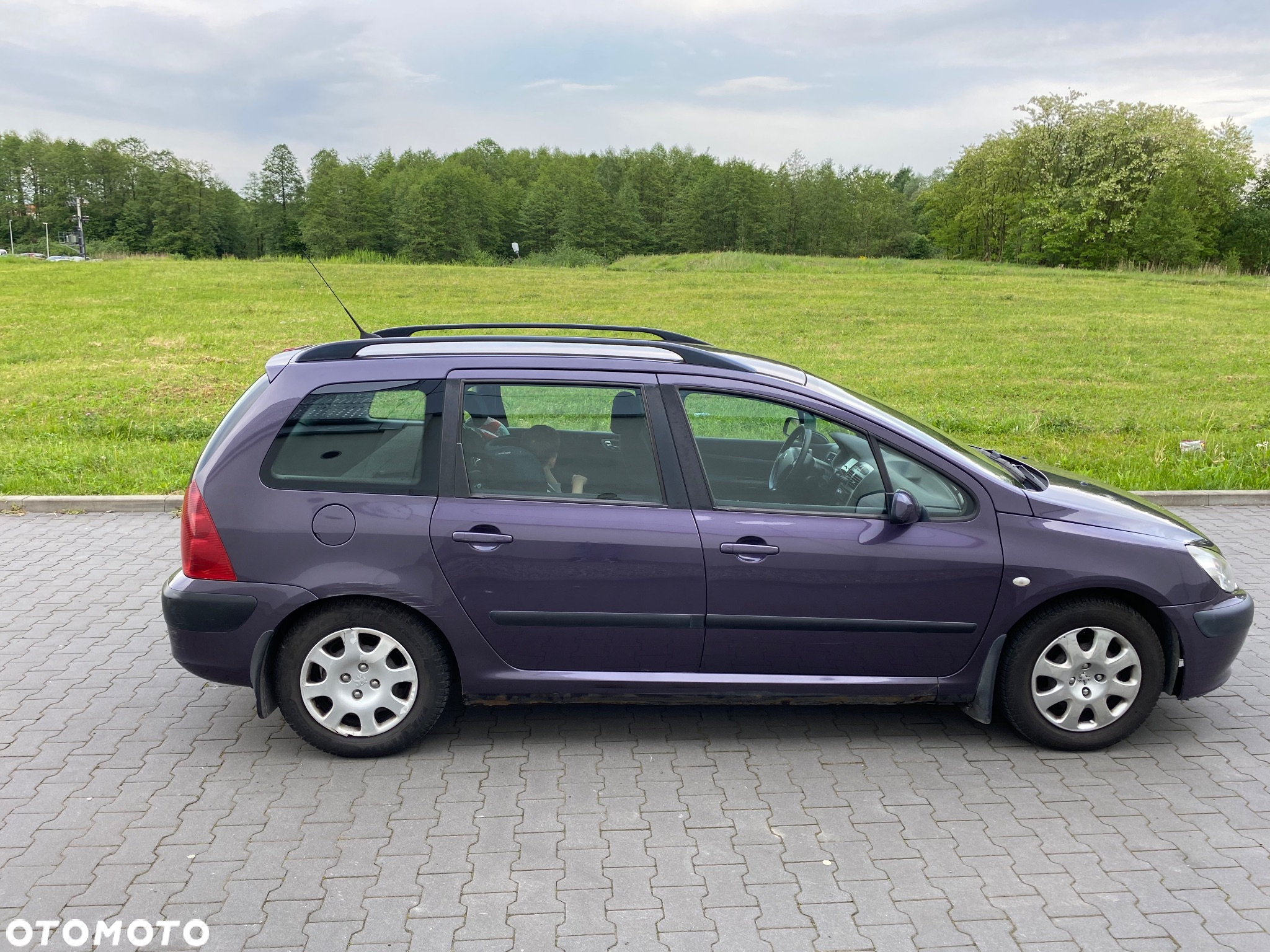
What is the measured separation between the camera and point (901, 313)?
88.5 ft

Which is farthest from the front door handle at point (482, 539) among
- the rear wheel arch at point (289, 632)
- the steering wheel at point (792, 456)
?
the steering wheel at point (792, 456)

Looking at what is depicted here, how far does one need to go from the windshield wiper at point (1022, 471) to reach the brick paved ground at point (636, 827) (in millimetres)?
1128

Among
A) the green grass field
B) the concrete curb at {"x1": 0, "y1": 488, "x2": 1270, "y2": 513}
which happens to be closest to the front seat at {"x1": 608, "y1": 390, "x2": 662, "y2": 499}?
the concrete curb at {"x1": 0, "y1": 488, "x2": 1270, "y2": 513}

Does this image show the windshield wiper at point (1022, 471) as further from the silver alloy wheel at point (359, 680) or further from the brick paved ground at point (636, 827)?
the silver alloy wheel at point (359, 680)

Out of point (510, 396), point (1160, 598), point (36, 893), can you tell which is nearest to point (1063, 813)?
point (1160, 598)

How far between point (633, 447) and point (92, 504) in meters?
6.26

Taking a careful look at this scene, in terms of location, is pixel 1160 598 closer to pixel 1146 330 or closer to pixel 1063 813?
pixel 1063 813

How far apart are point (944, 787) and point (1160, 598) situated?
1214 mm

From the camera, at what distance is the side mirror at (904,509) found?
3986mm

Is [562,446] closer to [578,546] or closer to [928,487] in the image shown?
[578,546]

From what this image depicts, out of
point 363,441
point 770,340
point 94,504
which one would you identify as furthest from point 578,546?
point 770,340

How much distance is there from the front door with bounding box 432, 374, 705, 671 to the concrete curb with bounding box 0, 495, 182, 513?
5.31 metres

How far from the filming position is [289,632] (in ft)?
13.4

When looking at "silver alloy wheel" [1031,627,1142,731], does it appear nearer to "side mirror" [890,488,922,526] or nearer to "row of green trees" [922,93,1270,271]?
"side mirror" [890,488,922,526]
